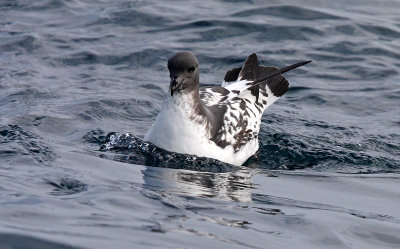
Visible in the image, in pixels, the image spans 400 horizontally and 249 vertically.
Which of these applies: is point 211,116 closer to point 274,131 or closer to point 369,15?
point 274,131

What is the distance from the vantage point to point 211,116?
8.48 meters

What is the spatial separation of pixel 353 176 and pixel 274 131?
6.47ft

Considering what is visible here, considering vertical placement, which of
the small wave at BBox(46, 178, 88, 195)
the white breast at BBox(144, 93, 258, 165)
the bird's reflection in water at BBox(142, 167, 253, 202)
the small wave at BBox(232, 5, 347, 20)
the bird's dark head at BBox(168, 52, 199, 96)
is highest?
the small wave at BBox(232, 5, 347, 20)

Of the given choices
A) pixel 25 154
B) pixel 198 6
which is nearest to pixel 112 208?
pixel 25 154

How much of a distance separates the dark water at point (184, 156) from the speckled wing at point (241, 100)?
349 millimetres

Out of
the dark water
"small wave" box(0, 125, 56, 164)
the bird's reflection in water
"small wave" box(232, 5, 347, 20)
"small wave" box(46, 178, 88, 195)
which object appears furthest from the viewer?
"small wave" box(232, 5, 347, 20)

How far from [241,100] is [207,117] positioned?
1.16 metres

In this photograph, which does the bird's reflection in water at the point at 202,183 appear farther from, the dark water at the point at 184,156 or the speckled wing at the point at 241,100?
the speckled wing at the point at 241,100

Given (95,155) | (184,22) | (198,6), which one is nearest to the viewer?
(95,155)

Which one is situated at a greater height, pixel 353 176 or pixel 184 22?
pixel 184 22

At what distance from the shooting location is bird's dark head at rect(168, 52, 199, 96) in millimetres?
7973

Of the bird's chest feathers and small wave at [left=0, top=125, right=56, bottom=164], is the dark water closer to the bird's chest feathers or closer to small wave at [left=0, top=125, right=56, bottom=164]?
small wave at [left=0, top=125, right=56, bottom=164]

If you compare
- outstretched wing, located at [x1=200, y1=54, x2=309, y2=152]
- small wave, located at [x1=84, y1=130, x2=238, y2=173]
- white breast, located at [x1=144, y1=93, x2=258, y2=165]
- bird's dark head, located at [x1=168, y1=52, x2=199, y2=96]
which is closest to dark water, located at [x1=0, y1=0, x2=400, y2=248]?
small wave, located at [x1=84, y1=130, x2=238, y2=173]

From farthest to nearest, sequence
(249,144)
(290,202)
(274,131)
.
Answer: (274,131)
(249,144)
(290,202)
